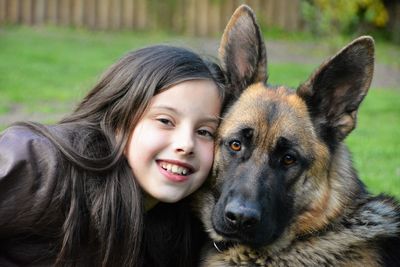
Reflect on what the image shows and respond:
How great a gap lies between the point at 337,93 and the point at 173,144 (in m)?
0.95

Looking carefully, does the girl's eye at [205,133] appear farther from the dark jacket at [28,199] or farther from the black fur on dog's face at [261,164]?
the dark jacket at [28,199]

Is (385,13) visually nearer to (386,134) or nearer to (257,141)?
(386,134)

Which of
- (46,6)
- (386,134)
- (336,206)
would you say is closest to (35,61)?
(46,6)

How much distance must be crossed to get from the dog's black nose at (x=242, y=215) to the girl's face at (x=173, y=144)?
363 mm

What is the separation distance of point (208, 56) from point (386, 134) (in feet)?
17.5

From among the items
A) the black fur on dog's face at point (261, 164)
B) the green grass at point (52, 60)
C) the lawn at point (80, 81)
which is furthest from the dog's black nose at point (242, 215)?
the green grass at point (52, 60)

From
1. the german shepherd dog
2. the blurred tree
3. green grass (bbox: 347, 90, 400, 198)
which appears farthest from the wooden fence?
the german shepherd dog

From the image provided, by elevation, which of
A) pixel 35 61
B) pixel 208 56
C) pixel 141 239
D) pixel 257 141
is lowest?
pixel 35 61

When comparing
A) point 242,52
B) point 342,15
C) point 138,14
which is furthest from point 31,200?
point 138,14

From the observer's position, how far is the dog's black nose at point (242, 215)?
3250mm

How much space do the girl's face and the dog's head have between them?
5.0 inches

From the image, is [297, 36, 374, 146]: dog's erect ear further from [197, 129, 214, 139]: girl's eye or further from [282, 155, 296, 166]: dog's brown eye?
[197, 129, 214, 139]: girl's eye

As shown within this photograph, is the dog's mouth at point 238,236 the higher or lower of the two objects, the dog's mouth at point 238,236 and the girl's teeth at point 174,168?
the lower

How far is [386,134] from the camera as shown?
344 inches
